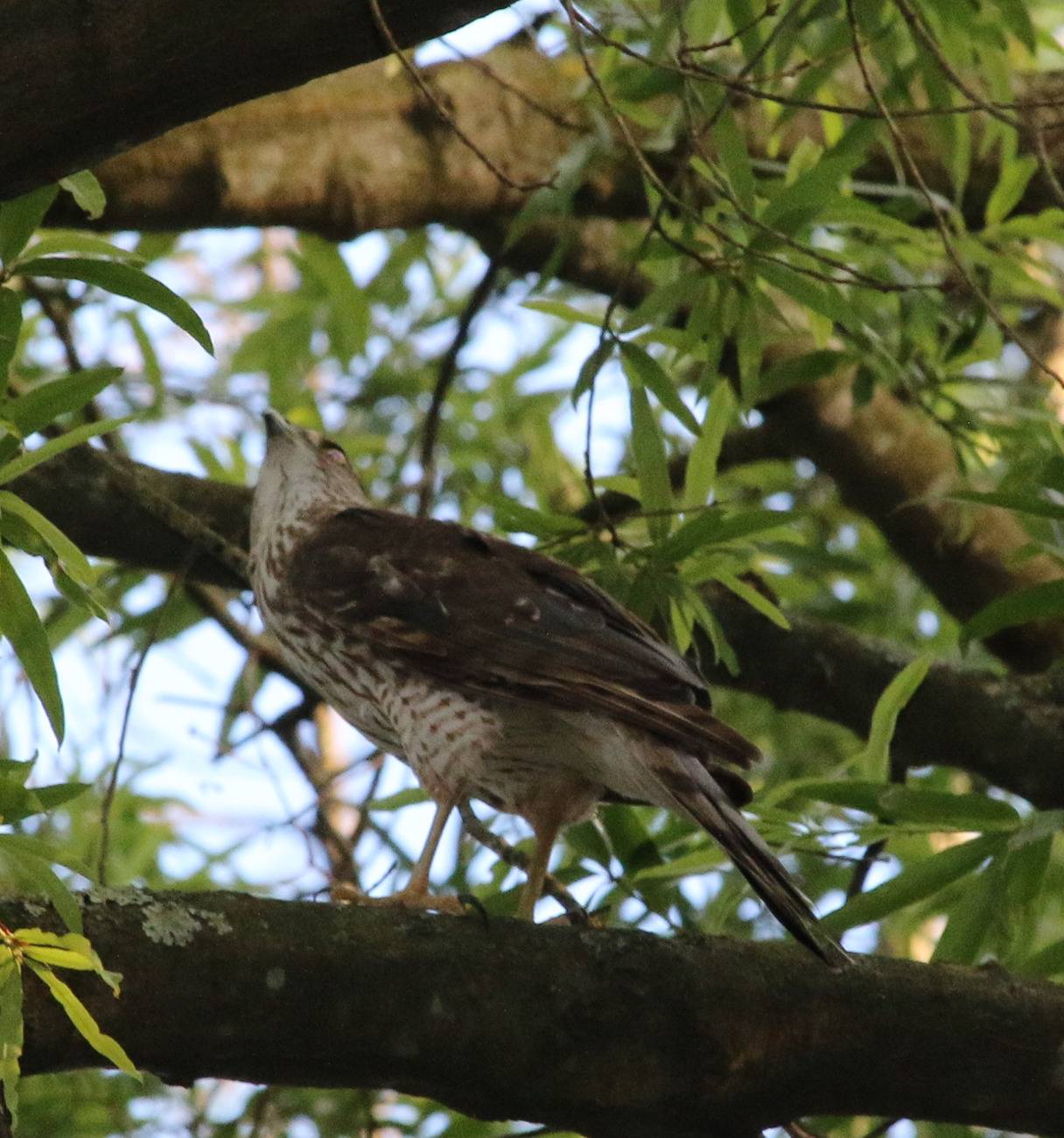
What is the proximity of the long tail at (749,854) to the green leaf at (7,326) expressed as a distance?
131 centimetres

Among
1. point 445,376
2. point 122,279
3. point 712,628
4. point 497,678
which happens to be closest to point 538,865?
point 497,678

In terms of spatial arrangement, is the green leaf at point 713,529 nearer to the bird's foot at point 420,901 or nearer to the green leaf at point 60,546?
the bird's foot at point 420,901

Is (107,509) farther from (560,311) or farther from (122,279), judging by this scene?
(122,279)

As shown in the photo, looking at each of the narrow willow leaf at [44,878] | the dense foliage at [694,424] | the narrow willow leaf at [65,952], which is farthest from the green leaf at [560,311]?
the narrow willow leaf at [65,952]

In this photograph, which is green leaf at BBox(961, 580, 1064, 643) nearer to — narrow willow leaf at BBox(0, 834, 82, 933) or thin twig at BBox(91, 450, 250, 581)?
thin twig at BBox(91, 450, 250, 581)

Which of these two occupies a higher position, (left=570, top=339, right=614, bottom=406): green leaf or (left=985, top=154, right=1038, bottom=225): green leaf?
(left=985, top=154, right=1038, bottom=225): green leaf

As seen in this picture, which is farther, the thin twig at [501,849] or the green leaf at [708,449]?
the green leaf at [708,449]

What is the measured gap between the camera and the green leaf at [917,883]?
11.0ft

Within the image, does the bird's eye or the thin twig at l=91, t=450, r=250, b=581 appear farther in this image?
the bird's eye

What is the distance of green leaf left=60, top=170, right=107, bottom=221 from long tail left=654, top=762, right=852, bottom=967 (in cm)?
136

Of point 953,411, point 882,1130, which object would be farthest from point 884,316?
point 882,1130

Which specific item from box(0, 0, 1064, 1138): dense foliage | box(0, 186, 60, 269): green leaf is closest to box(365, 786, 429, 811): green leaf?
box(0, 0, 1064, 1138): dense foliage

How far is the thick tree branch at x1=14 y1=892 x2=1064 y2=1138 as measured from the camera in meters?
2.45

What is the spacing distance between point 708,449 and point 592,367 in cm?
55
